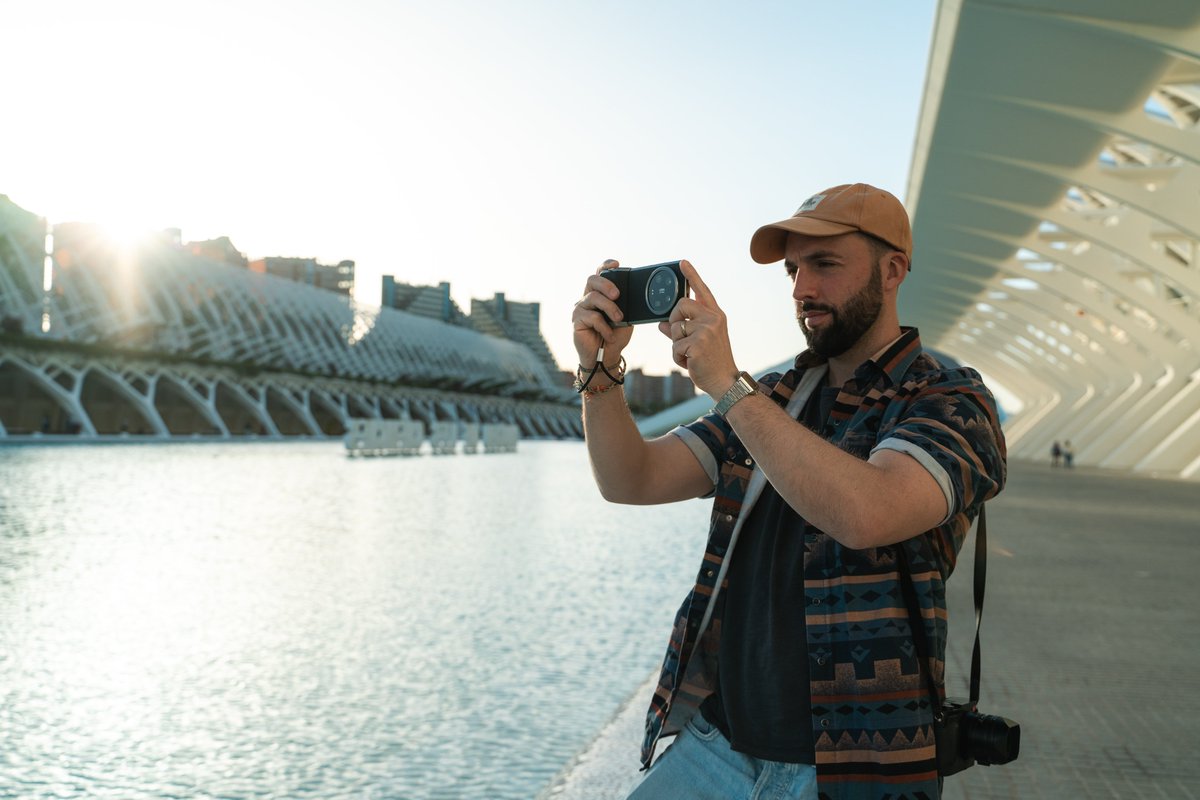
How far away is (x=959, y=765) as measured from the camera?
162cm

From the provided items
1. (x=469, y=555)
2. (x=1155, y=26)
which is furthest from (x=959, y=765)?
(x=1155, y=26)

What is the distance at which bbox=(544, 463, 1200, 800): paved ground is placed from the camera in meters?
3.54

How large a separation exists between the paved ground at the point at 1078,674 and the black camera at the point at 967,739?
178 cm

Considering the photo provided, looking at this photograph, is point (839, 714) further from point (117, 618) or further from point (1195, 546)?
point (1195, 546)

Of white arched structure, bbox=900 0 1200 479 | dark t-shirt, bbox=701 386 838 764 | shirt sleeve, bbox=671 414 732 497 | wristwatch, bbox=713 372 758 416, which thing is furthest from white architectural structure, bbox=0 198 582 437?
wristwatch, bbox=713 372 758 416

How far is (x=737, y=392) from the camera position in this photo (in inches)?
60.5

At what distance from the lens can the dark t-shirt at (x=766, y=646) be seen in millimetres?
1588

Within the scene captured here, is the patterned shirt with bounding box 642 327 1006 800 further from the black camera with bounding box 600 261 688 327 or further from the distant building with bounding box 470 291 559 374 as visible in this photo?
the distant building with bounding box 470 291 559 374

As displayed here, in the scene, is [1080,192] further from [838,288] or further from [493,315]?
[493,315]

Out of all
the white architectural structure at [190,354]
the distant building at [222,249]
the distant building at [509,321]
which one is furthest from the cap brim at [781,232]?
the distant building at [509,321]

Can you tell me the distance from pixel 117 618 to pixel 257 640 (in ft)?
3.55

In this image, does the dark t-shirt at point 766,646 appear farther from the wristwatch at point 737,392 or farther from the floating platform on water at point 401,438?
the floating platform on water at point 401,438

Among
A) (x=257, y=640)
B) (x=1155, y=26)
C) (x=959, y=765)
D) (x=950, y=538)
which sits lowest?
(x=257, y=640)

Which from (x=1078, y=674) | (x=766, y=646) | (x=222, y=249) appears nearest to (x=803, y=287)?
(x=766, y=646)
